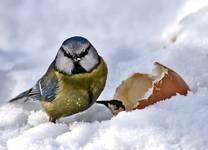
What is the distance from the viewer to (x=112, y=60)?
528 cm

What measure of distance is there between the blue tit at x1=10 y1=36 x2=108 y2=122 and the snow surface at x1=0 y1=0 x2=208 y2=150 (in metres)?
0.10

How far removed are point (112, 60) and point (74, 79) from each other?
4.33 ft

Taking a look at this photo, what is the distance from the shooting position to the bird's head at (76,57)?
3.93 m

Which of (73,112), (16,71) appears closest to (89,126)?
(73,112)

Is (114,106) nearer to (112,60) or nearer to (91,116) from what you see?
(91,116)

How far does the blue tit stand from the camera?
13.0ft

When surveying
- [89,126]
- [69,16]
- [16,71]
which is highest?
[69,16]

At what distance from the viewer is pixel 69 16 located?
19.7 feet

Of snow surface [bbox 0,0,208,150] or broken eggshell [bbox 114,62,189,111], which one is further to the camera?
broken eggshell [bbox 114,62,189,111]

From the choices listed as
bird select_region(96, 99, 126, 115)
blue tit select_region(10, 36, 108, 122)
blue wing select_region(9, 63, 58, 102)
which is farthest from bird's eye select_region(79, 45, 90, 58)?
bird select_region(96, 99, 126, 115)

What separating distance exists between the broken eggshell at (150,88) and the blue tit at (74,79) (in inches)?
7.7

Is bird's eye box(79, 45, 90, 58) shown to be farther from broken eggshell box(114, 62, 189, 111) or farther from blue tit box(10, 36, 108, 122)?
broken eggshell box(114, 62, 189, 111)

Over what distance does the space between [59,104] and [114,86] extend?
760 mm

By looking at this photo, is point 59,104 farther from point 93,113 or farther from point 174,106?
point 174,106
